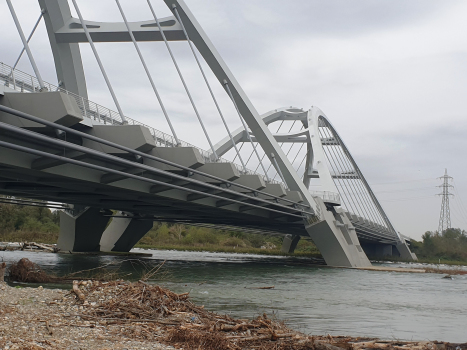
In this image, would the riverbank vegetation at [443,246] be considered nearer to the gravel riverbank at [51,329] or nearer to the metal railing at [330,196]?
the metal railing at [330,196]

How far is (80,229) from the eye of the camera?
40906 mm

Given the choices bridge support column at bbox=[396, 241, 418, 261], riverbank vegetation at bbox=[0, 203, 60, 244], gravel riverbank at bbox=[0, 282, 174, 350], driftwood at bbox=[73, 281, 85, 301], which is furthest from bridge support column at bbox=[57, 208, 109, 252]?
bridge support column at bbox=[396, 241, 418, 261]

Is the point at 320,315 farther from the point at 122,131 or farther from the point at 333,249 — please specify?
the point at 333,249

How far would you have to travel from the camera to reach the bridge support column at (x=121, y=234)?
46.4 metres

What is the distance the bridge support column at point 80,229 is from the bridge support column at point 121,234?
4015 mm

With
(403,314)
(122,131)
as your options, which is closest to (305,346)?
(403,314)

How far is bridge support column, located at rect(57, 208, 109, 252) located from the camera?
133ft

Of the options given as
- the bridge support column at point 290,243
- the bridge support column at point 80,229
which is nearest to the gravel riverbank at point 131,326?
the bridge support column at point 80,229

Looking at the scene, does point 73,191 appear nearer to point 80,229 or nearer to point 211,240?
point 80,229

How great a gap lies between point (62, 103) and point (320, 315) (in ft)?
28.4

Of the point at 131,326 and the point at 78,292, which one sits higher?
the point at 78,292

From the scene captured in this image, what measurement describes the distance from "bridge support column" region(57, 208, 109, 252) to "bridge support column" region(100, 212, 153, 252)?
4.02 m

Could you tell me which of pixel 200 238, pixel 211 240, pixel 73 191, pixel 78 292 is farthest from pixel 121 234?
pixel 211 240

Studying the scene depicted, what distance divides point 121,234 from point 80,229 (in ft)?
19.6
